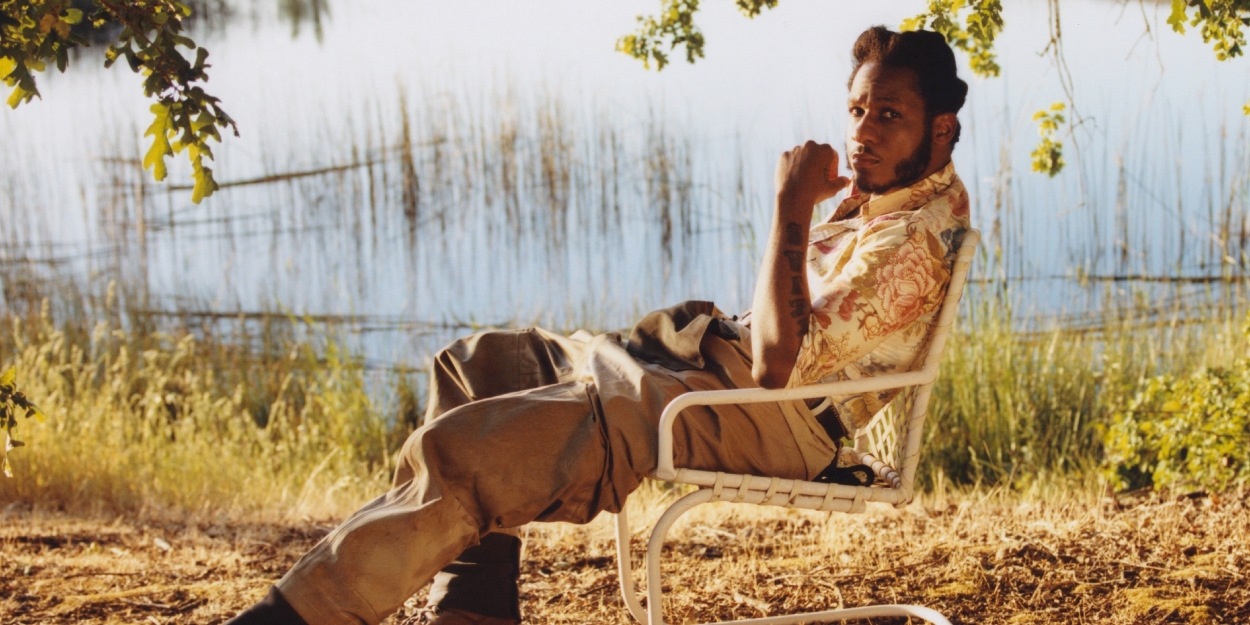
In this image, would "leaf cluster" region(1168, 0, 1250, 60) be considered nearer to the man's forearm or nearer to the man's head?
the man's head

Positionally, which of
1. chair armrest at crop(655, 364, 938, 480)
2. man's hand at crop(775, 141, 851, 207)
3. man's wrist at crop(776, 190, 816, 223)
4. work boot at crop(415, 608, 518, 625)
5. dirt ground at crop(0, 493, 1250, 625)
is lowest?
dirt ground at crop(0, 493, 1250, 625)

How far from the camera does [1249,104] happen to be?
309 centimetres

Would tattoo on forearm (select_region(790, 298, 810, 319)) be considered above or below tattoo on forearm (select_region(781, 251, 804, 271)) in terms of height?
below


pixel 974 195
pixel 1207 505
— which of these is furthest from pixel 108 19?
pixel 974 195

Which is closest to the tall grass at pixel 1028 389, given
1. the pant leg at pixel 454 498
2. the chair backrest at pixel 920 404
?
the chair backrest at pixel 920 404

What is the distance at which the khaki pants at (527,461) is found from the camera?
1.76 m

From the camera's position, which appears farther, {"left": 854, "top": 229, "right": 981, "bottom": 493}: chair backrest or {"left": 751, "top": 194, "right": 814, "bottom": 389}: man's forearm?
{"left": 854, "top": 229, "right": 981, "bottom": 493}: chair backrest

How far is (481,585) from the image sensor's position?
7.25 ft

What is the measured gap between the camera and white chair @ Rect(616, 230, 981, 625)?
1890 millimetres

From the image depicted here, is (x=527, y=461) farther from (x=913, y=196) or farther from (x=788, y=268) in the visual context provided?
(x=913, y=196)

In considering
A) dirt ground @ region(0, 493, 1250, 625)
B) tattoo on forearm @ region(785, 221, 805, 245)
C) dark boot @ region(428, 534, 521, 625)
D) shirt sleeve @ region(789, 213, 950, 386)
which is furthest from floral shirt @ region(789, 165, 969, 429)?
dirt ground @ region(0, 493, 1250, 625)

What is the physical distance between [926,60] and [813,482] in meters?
0.82

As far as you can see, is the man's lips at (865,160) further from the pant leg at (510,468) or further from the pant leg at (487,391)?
the pant leg at (487,391)

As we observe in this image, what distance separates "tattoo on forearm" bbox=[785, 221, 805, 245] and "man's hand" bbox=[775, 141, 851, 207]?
4 cm
